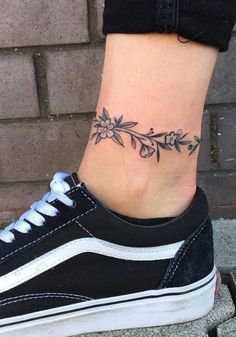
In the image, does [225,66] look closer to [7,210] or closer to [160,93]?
[160,93]

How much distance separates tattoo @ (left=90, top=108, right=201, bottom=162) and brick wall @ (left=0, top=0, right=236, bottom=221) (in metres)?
0.47

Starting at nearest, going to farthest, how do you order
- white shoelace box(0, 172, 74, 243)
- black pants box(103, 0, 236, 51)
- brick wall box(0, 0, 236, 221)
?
black pants box(103, 0, 236, 51), white shoelace box(0, 172, 74, 243), brick wall box(0, 0, 236, 221)

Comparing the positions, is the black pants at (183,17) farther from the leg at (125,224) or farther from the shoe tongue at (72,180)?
the shoe tongue at (72,180)

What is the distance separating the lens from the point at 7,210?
4.95 feet

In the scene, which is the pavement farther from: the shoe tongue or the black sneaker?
the shoe tongue

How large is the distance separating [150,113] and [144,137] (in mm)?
40

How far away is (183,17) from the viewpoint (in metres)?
0.83

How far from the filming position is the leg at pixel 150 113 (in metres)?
0.87

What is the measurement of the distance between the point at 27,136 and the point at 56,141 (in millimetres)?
74

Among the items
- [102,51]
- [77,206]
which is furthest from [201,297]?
[102,51]

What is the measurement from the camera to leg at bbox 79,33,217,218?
2.85 feet

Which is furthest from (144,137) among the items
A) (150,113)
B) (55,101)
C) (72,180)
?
(55,101)

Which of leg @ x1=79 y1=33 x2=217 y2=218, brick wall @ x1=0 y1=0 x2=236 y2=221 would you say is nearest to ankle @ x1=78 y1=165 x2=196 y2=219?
leg @ x1=79 y1=33 x2=217 y2=218

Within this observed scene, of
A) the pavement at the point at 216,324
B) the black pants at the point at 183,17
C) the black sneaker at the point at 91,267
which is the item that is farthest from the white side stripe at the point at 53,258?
the black pants at the point at 183,17
